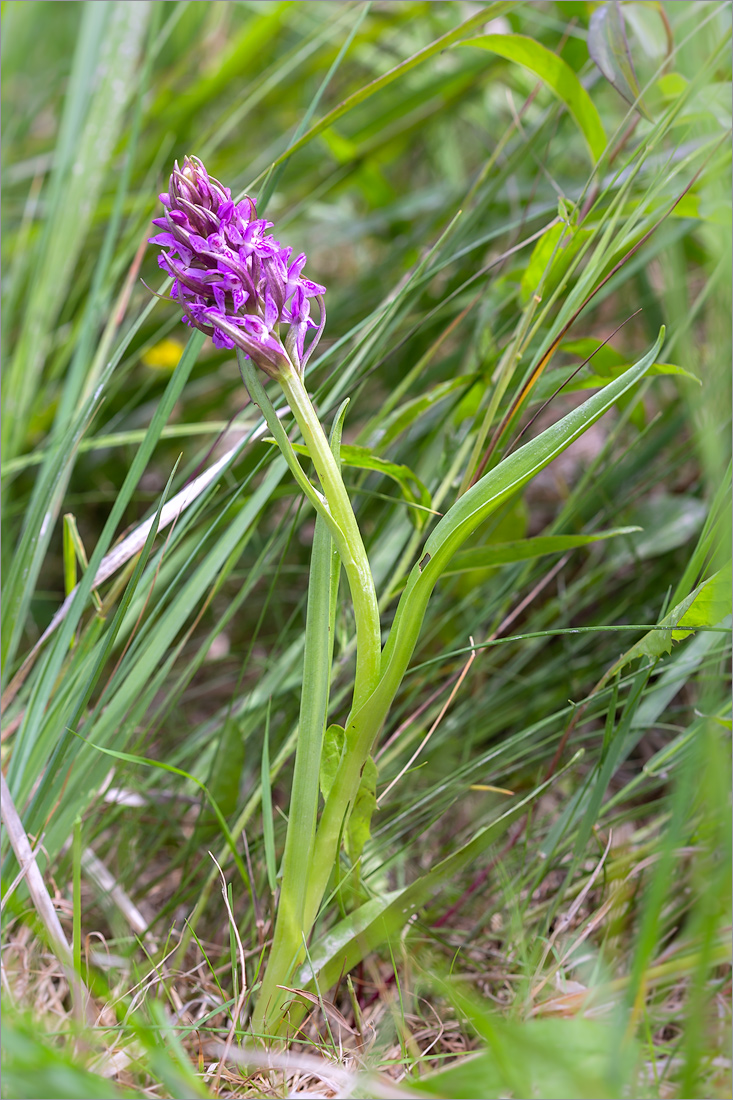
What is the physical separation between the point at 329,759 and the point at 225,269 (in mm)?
311

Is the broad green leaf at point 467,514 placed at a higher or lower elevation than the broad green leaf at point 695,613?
higher

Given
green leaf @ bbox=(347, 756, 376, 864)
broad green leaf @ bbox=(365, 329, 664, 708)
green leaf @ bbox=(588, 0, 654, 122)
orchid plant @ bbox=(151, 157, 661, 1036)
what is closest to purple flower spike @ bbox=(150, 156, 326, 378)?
orchid plant @ bbox=(151, 157, 661, 1036)

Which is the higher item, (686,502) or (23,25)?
(23,25)

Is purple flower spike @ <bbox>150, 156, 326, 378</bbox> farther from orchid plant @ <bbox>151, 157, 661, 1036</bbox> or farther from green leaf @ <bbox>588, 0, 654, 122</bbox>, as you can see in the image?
green leaf @ <bbox>588, 0, 654, 122</bbox>

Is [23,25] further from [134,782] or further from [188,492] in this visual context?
[134,782]

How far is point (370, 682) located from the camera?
459mm

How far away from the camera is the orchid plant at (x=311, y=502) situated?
0.43 m

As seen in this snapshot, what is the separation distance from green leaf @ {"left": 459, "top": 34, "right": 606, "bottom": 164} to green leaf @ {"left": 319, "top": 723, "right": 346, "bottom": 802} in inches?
20.8

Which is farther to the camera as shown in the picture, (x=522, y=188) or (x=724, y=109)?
(x=522, y=188)

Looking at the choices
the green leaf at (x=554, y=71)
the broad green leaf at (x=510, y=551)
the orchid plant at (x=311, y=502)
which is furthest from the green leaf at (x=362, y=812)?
the green leaf at (x=554, y=71)

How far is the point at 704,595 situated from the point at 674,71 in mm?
558

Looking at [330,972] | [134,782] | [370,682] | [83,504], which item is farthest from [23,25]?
[330,972]

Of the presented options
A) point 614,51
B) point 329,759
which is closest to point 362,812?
point 329,759

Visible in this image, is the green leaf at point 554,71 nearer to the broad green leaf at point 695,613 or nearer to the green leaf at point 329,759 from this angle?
the broad green leaf at point 695,613
